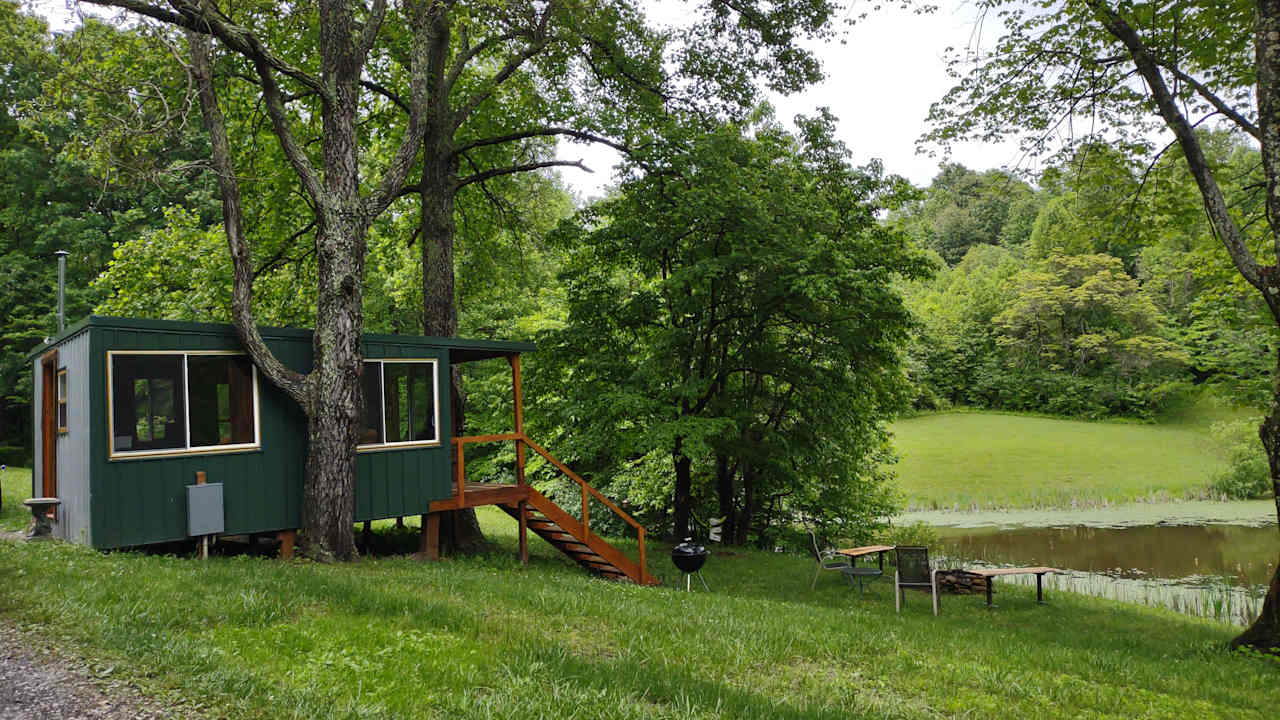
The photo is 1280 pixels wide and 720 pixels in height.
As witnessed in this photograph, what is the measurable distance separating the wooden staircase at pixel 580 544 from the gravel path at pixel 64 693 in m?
7.16

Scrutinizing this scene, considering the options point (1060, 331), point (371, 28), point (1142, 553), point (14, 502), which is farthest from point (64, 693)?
point (1060, 331)

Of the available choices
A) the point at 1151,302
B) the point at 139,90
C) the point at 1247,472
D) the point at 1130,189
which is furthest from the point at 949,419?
the point at 139,90

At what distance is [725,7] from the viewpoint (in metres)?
14.1

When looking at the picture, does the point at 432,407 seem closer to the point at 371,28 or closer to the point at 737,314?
the point at 371,28

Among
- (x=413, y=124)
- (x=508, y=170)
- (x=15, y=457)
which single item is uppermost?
(x=508, y=170)

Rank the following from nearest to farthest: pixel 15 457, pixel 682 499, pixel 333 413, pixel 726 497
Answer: pixel 333 413 < pixel 682 499 < pixel 726 497 < pixel 15 457

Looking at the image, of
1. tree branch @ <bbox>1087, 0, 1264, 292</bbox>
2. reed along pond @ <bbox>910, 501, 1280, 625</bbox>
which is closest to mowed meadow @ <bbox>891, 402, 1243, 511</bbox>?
reed along pond @ <bbox>910, 501, 1280, 625</bbox>

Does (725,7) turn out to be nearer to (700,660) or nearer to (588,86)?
(588,86)

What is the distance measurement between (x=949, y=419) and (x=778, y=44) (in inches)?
1204

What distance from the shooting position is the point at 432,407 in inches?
438

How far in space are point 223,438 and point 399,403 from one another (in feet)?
7.65

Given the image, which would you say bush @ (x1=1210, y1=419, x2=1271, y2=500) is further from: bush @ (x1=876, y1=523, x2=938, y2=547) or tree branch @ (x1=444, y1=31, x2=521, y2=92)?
tree branch @ (x1=444, y1=31, x2=521, y2=92)

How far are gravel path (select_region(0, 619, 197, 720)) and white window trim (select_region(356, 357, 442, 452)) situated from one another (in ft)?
19.4

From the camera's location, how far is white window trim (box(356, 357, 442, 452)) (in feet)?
34.6
